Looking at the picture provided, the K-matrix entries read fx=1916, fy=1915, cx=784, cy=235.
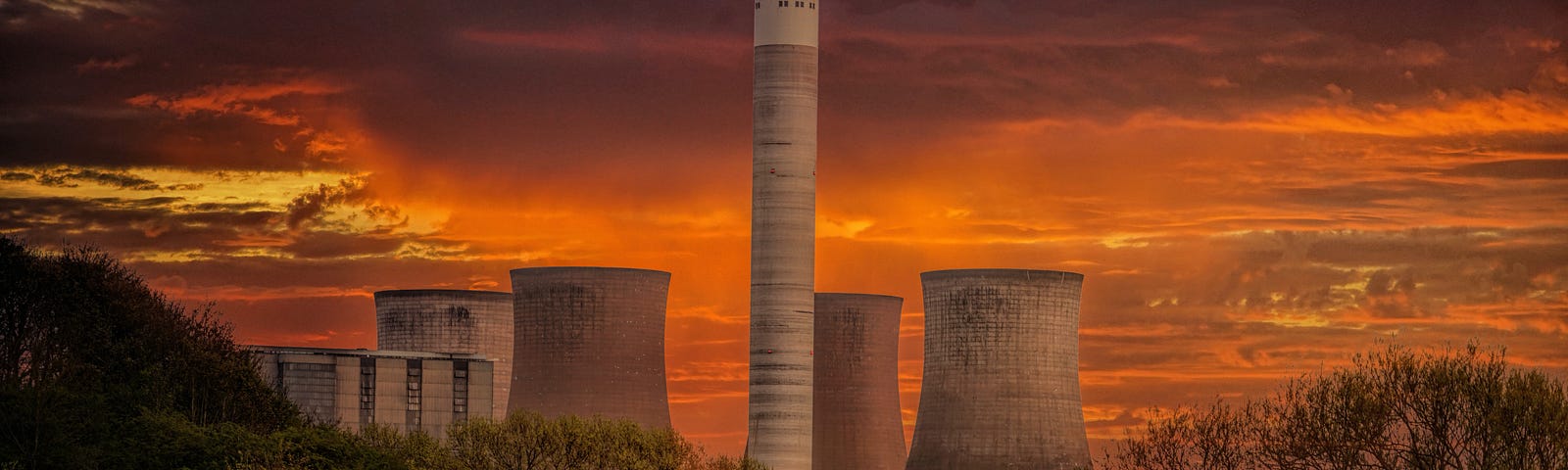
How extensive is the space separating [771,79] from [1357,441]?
32.4 metres

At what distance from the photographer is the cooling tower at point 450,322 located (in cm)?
9150

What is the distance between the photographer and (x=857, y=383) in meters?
94.4

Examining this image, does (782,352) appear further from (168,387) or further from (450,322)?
(450,322)

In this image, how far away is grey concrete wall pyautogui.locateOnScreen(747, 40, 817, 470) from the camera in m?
66.1

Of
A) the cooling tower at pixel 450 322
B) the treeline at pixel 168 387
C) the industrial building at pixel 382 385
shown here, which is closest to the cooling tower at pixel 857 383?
the cooling tower at pixel 450 322

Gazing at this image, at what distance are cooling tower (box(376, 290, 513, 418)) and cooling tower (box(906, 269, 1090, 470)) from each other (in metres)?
22.6

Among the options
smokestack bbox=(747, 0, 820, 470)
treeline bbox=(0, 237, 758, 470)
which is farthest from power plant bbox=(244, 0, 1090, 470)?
treeline bbox=(0, 237, 758, 470)

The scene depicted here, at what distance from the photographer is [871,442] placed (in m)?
94.8

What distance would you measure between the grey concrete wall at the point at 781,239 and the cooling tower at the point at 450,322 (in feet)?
89.0

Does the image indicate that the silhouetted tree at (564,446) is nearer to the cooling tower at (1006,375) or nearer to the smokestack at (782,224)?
the smokestack at (782,224)

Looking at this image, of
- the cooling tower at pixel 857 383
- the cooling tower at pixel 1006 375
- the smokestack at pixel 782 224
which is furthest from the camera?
the cooling tower at pixel 857 383

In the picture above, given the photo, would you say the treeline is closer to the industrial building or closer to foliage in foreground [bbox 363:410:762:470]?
foliage in foreground [bbox 363:410:762:470]

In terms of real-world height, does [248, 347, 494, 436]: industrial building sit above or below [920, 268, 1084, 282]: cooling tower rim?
below

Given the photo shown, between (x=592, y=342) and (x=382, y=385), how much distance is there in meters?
10.3
